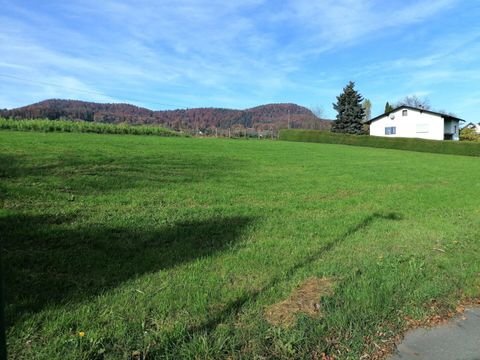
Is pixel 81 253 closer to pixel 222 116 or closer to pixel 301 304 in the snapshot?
pixel 301 304

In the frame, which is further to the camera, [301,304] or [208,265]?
[208,265]

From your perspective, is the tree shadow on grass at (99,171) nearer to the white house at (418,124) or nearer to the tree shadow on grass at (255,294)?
the tree shadow on grass at (255,294)

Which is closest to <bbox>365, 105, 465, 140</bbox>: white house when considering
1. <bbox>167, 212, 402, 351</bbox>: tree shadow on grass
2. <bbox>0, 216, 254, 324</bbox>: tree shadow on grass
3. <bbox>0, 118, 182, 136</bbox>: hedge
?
<bbox>0, 118, 182, 136</bbox>: hedge

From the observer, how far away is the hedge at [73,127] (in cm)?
3481

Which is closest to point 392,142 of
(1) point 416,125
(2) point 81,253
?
(1) point 416,125

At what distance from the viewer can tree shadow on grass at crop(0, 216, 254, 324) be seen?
381cm

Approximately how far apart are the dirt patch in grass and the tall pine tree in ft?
221

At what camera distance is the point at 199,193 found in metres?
9.53

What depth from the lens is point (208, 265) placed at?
4.86 metres

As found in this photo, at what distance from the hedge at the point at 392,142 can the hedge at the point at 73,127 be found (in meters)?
15.7

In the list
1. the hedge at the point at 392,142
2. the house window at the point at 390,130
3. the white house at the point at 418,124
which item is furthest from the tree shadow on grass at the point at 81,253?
the house window at the point at 390,130

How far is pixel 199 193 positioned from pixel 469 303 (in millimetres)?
6111

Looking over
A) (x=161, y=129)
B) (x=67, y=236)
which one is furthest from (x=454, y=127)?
(x=67, y=236)

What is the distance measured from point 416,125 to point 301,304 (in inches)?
2470
